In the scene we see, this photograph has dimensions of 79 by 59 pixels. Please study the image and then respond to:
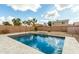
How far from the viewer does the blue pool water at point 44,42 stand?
410 centimetres

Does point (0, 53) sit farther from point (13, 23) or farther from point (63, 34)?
point (63, 34)

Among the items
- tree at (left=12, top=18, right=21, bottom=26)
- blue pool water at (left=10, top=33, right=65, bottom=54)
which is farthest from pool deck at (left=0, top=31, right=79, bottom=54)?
tree at (left=12, top=18, right=21, bottom=26)

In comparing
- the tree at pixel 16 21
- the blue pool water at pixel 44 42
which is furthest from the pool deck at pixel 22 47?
the tree at pixel 16 21

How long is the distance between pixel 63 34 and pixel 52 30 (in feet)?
1.08

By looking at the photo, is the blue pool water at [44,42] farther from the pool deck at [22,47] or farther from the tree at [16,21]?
the tree at [16,21]

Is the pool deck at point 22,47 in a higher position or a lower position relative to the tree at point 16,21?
lower

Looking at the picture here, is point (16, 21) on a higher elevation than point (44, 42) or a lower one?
higher

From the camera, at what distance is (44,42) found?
4.17 meters

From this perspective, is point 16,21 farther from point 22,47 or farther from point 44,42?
point 44,42

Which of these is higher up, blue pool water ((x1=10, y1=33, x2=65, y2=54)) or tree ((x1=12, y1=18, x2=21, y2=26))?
tree ((x1=12, y1=18, x2=21, y2=26))

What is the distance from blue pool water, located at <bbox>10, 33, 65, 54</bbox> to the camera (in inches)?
161

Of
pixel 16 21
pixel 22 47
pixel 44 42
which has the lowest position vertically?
pixel 22 47

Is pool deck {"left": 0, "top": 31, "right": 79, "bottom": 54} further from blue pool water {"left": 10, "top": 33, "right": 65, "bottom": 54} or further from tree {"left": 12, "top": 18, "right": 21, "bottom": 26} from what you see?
tree {"left": 12, "top": 18, "right": 21, "bottom": 26}

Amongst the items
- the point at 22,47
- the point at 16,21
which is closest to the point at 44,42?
the point at 22,47
